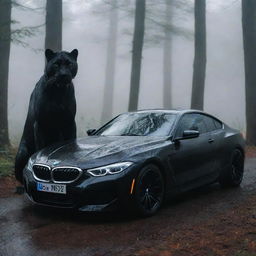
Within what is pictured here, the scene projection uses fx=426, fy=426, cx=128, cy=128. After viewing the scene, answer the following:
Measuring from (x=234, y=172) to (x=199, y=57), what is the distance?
11.4 metres

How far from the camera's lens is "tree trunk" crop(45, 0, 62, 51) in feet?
46.1

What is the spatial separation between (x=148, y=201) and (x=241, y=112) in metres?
44.5

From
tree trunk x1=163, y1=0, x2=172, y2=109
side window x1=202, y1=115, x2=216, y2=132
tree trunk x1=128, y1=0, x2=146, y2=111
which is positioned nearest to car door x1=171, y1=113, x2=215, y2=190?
side window x1=202, y1=115, x2=216, y2=132

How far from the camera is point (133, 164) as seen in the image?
583cm

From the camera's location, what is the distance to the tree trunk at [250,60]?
53.4ft

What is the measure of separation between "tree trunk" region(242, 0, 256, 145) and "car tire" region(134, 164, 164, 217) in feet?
35.6

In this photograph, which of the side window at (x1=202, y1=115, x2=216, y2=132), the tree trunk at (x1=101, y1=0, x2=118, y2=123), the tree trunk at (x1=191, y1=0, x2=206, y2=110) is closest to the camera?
the side window at (x1=202, y1=115, x2=216, y2=132)

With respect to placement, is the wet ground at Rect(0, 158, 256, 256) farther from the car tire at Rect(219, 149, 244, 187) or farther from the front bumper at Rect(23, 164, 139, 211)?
the car tire at Rect(219, 149, 244, 187)

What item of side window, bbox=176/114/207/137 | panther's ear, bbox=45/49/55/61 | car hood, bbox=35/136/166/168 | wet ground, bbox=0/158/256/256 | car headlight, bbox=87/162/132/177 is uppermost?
panther's ear, bbox=45/49/55/61

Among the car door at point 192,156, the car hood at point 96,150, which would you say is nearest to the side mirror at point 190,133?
the car door at point 192,156

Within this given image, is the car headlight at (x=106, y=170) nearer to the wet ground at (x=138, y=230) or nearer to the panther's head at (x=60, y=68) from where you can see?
the wet ground at (x=138, y=230)

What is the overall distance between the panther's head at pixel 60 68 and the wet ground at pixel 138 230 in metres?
2.13

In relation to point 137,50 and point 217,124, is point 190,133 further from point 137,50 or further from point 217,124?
point 137,50

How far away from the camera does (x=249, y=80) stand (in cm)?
1653
